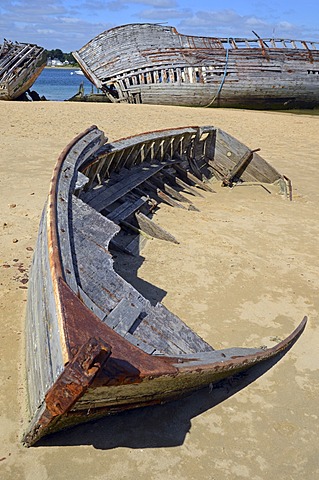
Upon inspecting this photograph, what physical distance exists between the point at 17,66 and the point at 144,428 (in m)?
25.9

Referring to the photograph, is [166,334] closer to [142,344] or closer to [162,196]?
[142,344]

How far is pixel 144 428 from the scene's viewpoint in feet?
12.8

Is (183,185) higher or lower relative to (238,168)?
lower

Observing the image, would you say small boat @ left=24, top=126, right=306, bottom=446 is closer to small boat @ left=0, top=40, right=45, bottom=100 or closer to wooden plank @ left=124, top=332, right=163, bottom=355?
wooden plank @ left=124, top=332, right=163, bottom=355

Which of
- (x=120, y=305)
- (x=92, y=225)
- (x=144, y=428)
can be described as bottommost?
→ (x=144, y=428)

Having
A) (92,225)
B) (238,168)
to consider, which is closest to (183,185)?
(238,168)

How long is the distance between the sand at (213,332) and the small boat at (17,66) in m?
14.6

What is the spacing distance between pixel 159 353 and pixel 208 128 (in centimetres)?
853

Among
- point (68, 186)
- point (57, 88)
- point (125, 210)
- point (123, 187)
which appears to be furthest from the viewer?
point (57, 88)

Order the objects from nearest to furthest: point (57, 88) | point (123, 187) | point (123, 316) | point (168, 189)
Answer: point (123, 316)
point (123, 187)
point (168, 189)
point (57, 88)

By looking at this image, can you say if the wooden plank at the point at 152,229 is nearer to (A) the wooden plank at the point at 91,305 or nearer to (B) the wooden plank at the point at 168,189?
(B) the wooden plank at the point at 168,189

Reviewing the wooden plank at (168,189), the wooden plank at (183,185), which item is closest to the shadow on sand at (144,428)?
the wooden plank at (168,189)

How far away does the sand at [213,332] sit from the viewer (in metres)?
3.65

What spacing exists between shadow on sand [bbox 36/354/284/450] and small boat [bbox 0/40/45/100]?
23983mm
